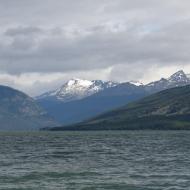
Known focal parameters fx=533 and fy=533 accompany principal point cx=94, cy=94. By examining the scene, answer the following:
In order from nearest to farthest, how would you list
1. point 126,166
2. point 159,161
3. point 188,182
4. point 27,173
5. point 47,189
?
1. point 47,189
2. point 188,182
3. point 27,173
4. point 126,166
5. point 159,161

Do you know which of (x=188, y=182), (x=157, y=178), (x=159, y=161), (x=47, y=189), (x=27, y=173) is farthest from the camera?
(x=159, y=161)

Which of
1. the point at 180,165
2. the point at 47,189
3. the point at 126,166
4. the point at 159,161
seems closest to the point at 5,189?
the point at 47,189

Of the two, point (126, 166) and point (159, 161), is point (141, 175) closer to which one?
point (126, 166)

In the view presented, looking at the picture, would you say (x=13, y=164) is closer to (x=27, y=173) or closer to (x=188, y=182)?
(x=27, y=173)

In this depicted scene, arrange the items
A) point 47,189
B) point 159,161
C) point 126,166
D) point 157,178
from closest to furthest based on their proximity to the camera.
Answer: point 47,189 < point 157,178 < point 126,166 < point 159,161

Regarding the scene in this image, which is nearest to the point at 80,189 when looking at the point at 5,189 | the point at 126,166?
the point at 5,189

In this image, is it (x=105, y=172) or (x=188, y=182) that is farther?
(x=105, y=172)

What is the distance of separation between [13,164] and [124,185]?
1567 inches

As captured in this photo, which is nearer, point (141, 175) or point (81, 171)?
point (141, 175)

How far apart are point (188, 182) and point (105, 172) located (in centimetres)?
1858

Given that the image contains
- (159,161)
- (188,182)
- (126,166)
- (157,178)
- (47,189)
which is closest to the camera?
(47,189)

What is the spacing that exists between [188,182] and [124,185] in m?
9.86

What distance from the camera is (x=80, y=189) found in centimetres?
7250

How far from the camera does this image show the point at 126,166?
104 metres
